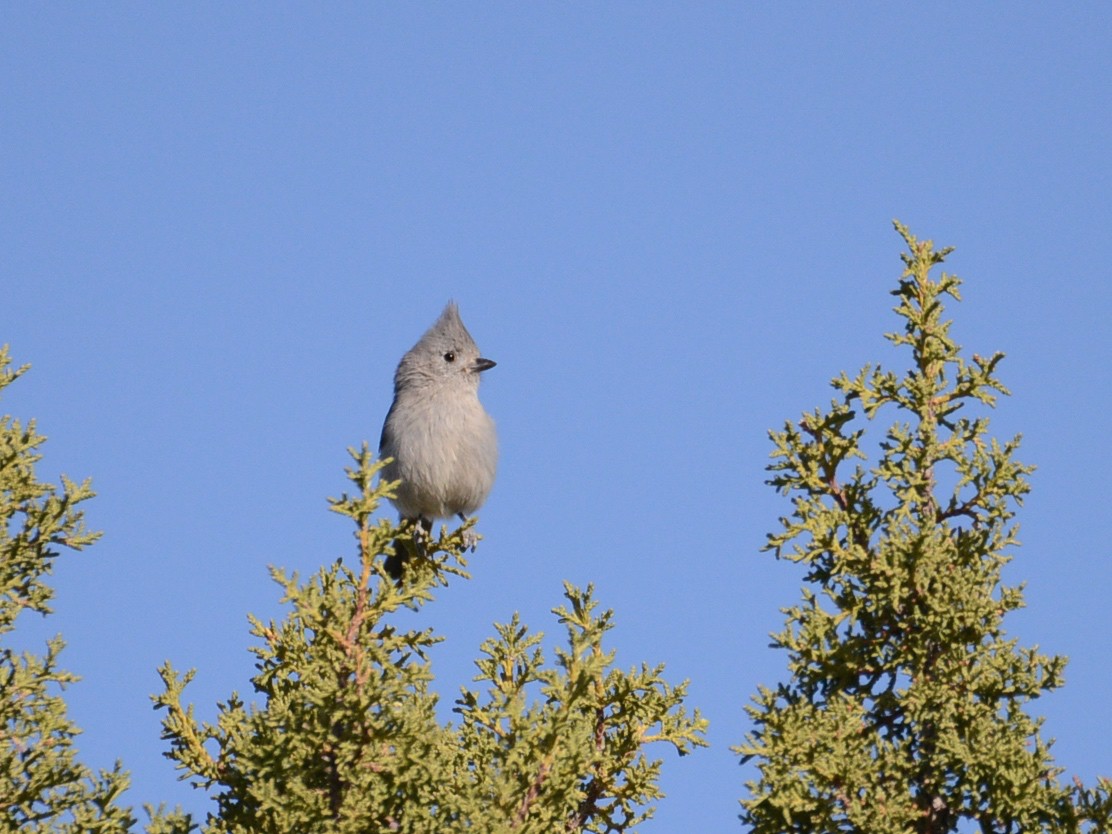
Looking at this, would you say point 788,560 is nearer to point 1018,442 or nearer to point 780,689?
point 780,689

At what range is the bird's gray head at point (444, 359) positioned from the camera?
30.3ft

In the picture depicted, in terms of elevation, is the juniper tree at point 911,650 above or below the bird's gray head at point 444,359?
below

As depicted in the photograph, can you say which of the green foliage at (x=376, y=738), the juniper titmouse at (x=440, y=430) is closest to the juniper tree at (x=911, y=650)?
the green foliage at (x=376, y=738)

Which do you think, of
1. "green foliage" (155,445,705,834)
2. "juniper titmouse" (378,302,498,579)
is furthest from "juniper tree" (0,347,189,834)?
"juniper titmouse" (378,302,498,579)

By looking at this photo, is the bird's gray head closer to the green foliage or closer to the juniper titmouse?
the juniper titmouse

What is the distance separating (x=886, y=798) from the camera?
4660 mm

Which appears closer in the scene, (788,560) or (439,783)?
(439,783)

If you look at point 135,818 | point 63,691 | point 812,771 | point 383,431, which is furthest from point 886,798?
point 383,431

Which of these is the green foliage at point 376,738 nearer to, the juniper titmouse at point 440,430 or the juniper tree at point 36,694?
the juniper tree at point 36,694

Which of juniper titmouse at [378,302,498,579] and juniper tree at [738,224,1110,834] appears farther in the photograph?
juniper titmouse at [378,302,498,579]

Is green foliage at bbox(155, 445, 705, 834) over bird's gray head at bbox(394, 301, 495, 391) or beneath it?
beneath

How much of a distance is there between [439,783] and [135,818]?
1.01 meters

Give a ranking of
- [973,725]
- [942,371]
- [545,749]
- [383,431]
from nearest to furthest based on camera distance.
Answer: [545,749], [973,725], [942,371], [383,431]

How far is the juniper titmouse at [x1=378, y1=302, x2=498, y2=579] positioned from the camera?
8883mm
